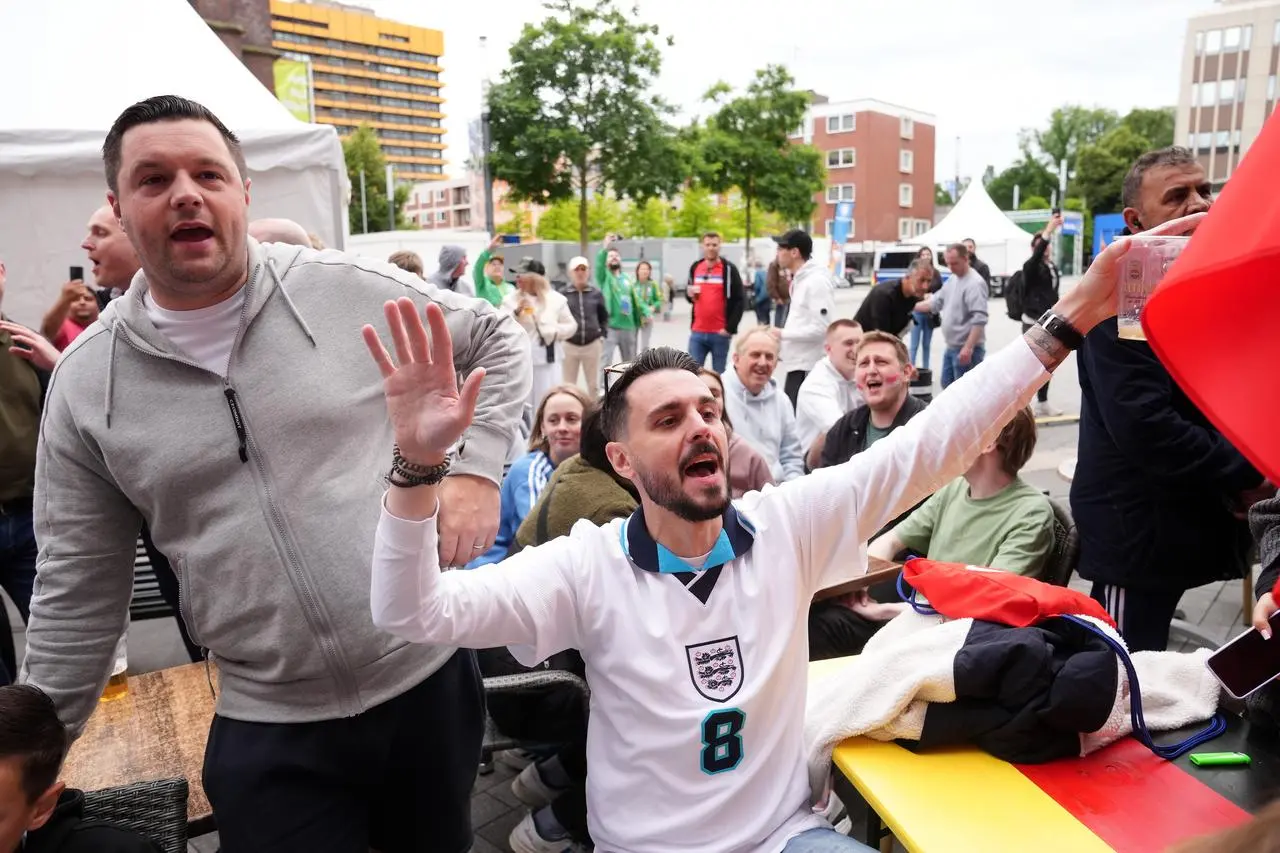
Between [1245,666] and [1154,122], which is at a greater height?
[1154,122]

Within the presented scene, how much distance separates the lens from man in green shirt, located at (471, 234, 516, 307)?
35.0 ft

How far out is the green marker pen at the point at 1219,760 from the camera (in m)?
2.14

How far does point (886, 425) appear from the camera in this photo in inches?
182

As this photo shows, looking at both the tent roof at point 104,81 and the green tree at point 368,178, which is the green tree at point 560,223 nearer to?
the green tree at point 368,178

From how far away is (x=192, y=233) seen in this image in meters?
1.71

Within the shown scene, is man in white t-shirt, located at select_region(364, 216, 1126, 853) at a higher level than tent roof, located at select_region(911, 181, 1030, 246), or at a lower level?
lower

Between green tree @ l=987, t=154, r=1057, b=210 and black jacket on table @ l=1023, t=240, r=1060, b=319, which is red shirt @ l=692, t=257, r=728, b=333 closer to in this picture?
black jacket on table @ l=1023, t=240, r=1060, b=319

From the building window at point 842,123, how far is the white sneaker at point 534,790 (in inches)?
3089

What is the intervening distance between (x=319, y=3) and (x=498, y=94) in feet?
479

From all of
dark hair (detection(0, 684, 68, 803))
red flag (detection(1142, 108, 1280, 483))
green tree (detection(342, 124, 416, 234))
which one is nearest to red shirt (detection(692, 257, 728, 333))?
dark hair (detection(0, 684, 68, 803))

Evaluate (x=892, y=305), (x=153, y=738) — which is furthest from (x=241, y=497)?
(x=892, y=305)

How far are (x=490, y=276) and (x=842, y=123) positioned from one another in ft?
236

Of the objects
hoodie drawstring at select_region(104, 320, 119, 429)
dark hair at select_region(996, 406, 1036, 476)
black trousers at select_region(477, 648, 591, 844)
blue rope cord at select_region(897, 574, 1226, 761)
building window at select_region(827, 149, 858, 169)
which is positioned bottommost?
black trousers at select_region(477, 648, 591, 844)

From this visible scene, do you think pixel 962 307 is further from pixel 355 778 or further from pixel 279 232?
pixel 355 778
